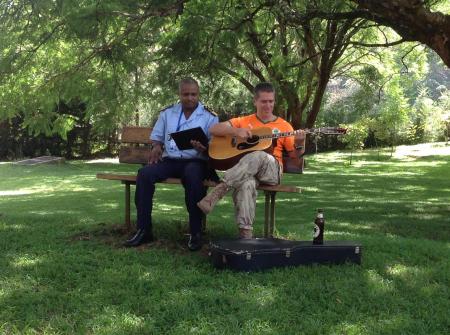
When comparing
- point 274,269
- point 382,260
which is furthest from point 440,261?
point 274,269

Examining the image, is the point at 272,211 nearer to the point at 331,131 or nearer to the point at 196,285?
the point at 331,131

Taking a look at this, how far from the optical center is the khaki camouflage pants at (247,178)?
4.84m

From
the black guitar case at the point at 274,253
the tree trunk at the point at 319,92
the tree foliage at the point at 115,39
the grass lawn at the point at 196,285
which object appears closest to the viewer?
the grass lawn at the point at 196,285

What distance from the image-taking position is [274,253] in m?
4.39

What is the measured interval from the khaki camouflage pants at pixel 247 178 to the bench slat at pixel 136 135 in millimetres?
1625

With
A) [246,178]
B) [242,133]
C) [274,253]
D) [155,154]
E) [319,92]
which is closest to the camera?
[274,253]

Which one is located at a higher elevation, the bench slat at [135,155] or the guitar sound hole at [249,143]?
the guitar sound hole at [249,143]

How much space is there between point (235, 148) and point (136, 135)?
154 cm

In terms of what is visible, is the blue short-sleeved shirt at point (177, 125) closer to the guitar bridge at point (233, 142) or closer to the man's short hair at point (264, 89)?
the guitar bridge at point (233, 142)

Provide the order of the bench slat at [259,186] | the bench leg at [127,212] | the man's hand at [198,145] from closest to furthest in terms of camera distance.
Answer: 1. the bench slat at [259,186]
2. the man's hand at [198,145]
3. the bench leg at [127,212]

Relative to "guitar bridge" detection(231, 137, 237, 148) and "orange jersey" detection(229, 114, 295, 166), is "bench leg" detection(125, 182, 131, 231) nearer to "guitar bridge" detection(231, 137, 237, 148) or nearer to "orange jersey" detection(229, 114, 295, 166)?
"guitar bridge" detection(231, 137, 237, 148)

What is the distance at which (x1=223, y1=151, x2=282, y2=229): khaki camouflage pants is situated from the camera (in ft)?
15.9

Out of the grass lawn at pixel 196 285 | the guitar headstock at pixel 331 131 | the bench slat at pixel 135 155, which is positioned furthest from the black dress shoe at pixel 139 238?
the guitar headstock at pixel 331 131

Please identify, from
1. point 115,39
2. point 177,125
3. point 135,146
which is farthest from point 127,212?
point 115,39
